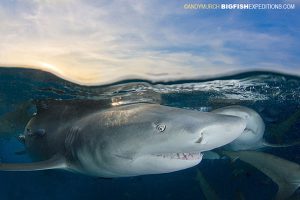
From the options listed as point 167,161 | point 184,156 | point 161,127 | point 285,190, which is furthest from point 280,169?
point 161,127

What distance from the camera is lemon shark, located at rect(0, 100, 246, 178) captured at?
13.6 feet

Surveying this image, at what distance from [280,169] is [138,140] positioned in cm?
415

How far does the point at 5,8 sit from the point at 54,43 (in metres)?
1.26

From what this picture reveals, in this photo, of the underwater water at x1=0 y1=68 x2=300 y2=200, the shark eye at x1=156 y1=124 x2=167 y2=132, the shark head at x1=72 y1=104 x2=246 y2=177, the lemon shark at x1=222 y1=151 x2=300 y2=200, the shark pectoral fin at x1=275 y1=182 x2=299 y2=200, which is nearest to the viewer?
the shark head at x1=72 y1=104 x2=246 y2=177

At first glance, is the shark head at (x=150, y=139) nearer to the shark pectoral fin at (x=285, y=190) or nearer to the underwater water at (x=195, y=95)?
the underwater water at (x=195, y=95)

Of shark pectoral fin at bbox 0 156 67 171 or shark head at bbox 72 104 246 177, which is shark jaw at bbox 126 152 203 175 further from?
shark pectoral fin at bbox 0 156 67 171

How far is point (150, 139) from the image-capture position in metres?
4.75

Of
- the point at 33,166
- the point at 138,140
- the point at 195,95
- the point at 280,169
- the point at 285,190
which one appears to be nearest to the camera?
the point at 138,140

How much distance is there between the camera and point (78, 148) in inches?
236

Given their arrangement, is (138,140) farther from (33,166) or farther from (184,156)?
(33,166)

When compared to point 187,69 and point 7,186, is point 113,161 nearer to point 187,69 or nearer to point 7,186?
point 187,69

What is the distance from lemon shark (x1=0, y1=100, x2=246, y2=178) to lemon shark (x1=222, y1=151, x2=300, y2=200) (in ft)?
10.1

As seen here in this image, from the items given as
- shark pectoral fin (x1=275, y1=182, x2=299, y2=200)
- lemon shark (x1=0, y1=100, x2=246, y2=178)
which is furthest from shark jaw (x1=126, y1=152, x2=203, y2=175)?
shark pectoral fin (x1=275, y1=182, x2=299, y2=200)

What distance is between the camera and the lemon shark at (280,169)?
7086 millimetres
